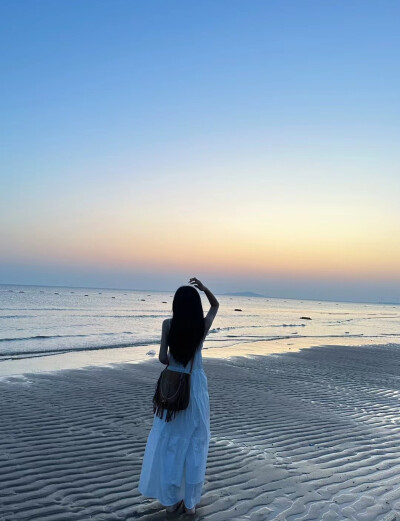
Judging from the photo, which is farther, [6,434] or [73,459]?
[6,434]

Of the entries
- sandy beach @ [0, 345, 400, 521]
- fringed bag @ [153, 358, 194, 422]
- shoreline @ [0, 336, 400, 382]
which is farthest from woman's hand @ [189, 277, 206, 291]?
shoreline @ [0, 336, 400, 382]

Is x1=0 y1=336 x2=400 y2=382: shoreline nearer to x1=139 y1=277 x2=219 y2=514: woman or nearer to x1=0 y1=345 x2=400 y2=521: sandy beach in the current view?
x1=0 y1=345 x2=400 y2=521: sandy beach

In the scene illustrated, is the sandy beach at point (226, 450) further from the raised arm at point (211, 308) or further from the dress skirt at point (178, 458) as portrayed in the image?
the raised arm at point (211, 308)

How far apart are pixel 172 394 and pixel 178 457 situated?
1.97 ft

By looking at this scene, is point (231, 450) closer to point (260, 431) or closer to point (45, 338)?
point (260, 431)

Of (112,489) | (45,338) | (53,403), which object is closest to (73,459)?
(112,489)

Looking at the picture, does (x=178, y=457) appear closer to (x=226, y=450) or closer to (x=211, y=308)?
(x=211, y=308)

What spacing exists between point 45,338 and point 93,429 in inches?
735

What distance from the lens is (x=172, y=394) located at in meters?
4.50

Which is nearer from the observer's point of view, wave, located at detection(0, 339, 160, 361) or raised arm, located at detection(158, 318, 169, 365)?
raised arm, located at detection(158, 318, 169, 365)

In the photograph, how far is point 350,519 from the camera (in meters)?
4.60

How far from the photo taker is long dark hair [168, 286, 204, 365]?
4.41 m

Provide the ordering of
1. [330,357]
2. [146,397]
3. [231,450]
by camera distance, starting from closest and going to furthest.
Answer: [231,450] → [146,397] → [330,357]

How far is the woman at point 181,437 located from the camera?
4434 mm
